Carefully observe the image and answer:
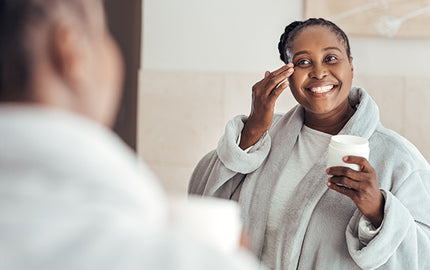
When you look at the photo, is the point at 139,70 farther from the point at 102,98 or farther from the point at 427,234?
the point at 102,98

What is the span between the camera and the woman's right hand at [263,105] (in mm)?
1235

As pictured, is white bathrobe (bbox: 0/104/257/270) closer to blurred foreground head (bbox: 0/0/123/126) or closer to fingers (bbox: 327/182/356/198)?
blurred foreground head (bbox: 0/0/123/126)

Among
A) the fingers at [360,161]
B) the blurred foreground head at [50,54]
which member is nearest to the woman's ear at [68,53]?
the blurred foreground head at [50,54]

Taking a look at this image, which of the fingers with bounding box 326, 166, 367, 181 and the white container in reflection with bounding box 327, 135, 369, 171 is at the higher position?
the white container in reflection with bounding box 327, 135, 369, 171

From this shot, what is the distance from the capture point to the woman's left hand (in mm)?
987

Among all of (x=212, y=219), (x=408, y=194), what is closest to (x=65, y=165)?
(x=212, y=219)

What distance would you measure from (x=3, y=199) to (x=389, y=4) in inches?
72.8

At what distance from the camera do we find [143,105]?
210 centimetres

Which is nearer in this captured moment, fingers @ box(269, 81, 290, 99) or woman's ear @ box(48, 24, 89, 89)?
woman's ear @ box(48, 24, 89, 89)

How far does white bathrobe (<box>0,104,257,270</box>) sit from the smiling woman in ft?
2.36

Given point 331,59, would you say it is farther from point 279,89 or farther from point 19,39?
point 19,39

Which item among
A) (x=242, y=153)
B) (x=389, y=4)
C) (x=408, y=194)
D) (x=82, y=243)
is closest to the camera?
(x=82, y=243)

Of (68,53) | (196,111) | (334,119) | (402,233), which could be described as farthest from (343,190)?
(196,111)

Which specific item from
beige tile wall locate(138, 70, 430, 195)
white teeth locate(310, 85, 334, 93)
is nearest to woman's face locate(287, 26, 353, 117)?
white teeth locate(310, 85, 334, 93)
